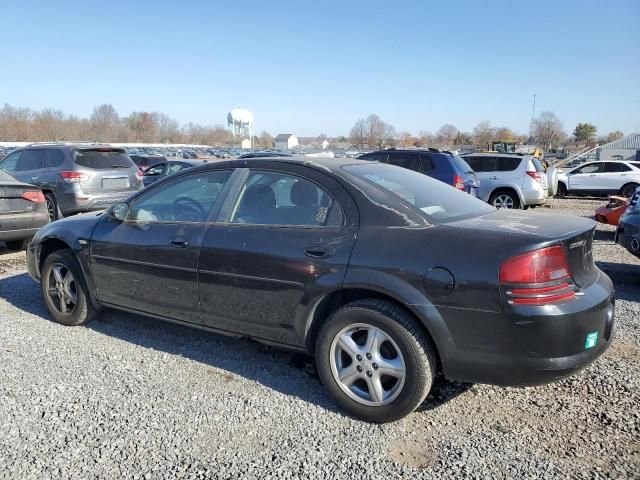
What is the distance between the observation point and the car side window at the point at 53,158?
9722 millimetres

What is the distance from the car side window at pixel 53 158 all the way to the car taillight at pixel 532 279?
9.50 meters

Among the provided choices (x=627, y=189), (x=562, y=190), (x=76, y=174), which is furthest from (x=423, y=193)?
(x=562, y=190)

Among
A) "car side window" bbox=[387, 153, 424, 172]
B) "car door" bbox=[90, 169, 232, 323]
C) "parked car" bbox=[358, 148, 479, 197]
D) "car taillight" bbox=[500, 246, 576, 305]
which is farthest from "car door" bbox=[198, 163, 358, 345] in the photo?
"car side window" bbox=[387, 153, 424, 172]

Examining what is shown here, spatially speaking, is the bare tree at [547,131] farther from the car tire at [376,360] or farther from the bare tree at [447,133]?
the car tire at [376,360]

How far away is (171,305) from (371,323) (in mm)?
1672

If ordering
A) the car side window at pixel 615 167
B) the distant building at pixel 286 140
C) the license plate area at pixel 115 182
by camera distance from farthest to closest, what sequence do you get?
the distant building at pixel 286 140 < the car side window at pixel 615 167 < the license plate area at pixel 115 182

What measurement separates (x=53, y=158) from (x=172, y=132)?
381 ft

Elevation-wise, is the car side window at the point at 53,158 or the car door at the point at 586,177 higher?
the car side window at the point at 53,158

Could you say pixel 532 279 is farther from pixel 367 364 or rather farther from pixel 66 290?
pixel 66 290

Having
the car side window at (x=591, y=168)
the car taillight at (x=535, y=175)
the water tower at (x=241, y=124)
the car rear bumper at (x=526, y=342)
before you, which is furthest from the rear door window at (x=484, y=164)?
the water tower at (x=241, y=124)

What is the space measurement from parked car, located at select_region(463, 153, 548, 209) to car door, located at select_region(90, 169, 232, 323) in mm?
10243

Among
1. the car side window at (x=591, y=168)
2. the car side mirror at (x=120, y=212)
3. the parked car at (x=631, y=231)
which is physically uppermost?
the car side window at (x=591, y=168)

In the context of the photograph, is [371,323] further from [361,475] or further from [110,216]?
[110,216]

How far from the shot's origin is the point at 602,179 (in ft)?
59.3
